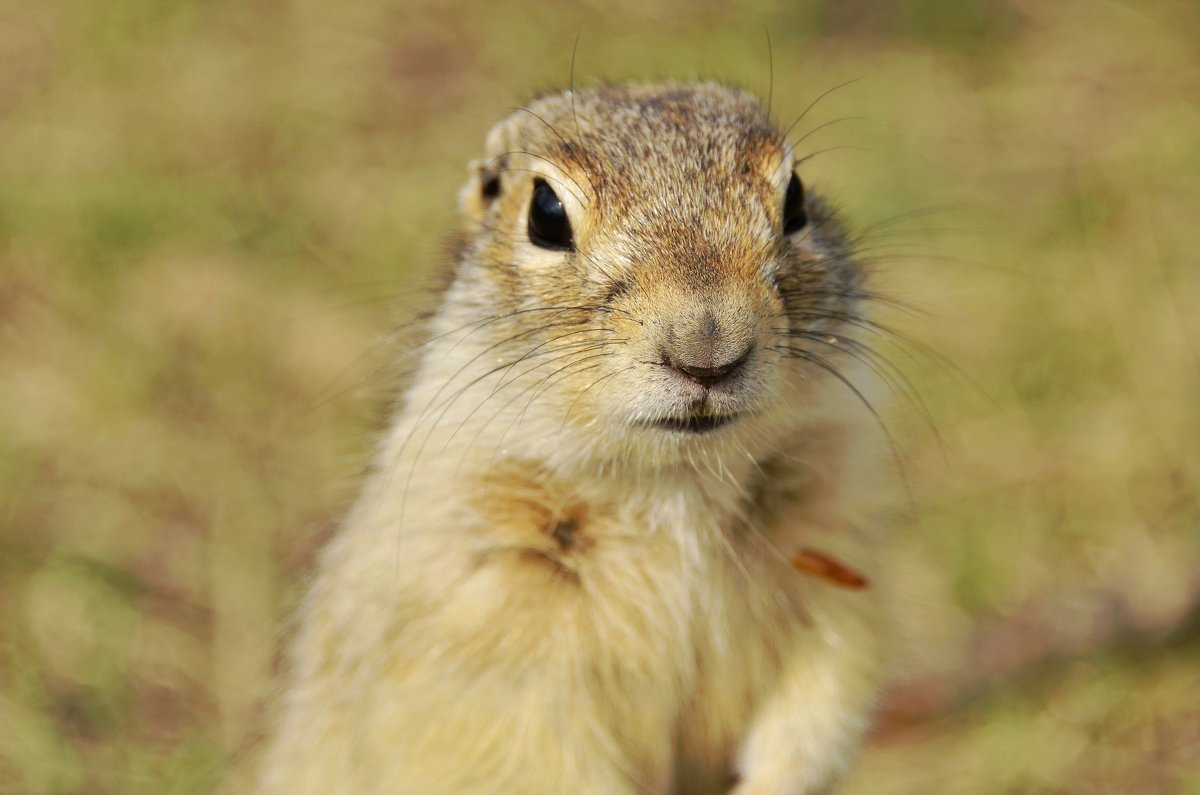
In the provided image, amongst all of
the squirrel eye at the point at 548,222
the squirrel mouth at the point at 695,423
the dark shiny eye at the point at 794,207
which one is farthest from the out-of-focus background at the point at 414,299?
the squirrel mouth at the point at 695,423

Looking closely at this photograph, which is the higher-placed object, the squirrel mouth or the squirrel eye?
the squirrel eye

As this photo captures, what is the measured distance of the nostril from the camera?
98.5 inches

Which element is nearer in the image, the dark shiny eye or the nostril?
the nostril

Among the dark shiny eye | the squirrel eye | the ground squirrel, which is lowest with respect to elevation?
Answer: the ground squirrel

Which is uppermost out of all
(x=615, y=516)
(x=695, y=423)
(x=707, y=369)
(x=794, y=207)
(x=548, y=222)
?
(x=794, y=207)

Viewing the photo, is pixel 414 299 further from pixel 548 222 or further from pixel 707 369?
pixel 707 369

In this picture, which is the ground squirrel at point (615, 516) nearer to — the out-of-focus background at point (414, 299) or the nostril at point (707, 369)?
the nostril at point (707, 369)

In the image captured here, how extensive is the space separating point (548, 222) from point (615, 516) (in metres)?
0.71

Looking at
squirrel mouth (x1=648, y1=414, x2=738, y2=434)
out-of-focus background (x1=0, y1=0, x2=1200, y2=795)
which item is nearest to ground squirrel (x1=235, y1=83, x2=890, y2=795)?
squirrel mouth (x1=648, y1=414, x2=738, y2=434)

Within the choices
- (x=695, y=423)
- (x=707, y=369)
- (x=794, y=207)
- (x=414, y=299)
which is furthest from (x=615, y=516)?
(x=414, y=299)

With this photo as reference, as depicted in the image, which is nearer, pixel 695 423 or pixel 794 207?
pixel 695 423

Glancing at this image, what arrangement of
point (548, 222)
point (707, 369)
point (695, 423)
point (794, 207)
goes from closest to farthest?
point (707, 369)
point (695, 423)
point (548, 222)
point (794, 207)

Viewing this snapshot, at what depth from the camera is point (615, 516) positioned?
3043mm

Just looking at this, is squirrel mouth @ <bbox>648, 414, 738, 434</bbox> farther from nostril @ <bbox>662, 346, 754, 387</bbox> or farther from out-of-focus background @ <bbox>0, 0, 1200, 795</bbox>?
out-of-focus background @ <bbox>0, 0, 1200, 795</bbox>
